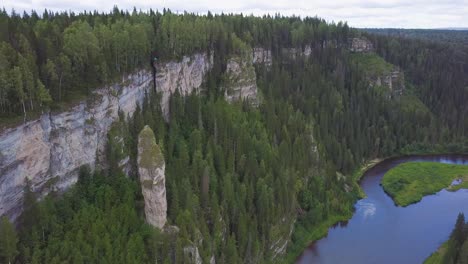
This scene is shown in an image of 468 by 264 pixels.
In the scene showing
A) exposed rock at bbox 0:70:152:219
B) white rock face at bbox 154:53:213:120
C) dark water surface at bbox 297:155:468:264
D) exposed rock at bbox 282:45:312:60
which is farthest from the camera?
exposed rock at bbox 282:45:312:60

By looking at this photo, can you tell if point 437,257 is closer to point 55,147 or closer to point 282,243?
point 282,243

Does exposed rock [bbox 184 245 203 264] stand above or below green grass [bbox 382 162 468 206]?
above

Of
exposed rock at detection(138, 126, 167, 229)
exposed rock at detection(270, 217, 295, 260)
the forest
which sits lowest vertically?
exposed rock at detection(270, 217, 295, 260)

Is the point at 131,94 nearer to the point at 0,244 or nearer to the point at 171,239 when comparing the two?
the point at 171,239

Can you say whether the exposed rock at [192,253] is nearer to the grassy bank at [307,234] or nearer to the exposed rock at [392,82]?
the grassy bank at [307,234]

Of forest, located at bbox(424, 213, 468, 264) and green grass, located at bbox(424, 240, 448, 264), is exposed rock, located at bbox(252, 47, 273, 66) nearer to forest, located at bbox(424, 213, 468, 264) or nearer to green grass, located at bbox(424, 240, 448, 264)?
green grass, located at bbox(424, 240, 448, 264)

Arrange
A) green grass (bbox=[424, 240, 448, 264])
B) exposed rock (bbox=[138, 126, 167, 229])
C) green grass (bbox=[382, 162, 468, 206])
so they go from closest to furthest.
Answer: exposed rock (bbox=[138, 126, 167, 229]) < green grass (bbox=[424, 240, 448, 264]) < green grass (bbox=[382, 162, 468, 206])

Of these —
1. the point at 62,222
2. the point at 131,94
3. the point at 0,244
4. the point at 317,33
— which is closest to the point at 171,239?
the point at 62,222

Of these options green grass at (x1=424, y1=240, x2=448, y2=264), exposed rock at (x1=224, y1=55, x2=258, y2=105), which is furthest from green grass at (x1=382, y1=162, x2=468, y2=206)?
exposed rock at (x1=224, y1=55, x2=258, y2=105)
